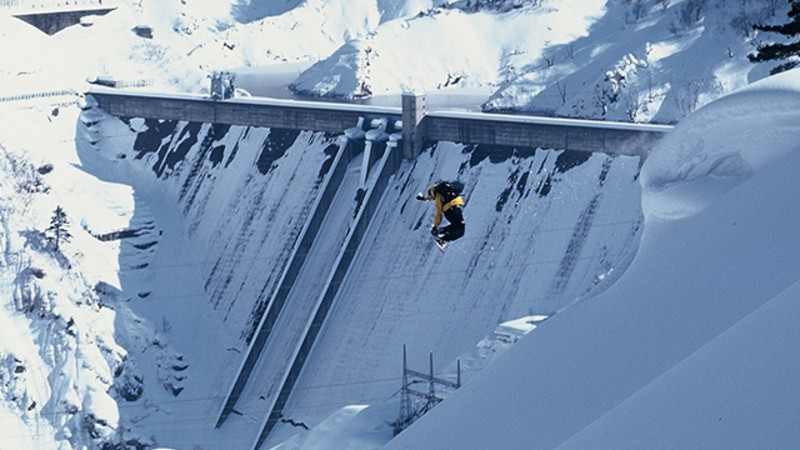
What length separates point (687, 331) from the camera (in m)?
6.41

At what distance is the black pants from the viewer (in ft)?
56.5

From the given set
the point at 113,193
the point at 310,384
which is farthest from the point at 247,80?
the point at 310,384

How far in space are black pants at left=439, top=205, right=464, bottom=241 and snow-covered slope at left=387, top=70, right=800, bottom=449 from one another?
945cm

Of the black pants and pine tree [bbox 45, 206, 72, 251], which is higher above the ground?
the black pants

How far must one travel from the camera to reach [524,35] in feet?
247

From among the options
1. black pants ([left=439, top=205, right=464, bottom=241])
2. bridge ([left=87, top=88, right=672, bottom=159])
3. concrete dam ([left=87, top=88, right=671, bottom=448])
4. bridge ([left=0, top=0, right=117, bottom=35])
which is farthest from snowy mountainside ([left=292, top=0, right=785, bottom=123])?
black pants ([left=439, top=205, right=464, bottom=241])

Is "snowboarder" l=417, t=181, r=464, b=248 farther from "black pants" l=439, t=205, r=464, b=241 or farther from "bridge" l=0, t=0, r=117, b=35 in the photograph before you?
"bridge" l=0, t=0, r=117, b=35

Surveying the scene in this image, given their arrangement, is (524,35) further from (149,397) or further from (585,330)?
(585,330)

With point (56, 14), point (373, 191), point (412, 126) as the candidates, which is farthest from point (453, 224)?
point (56, 14)

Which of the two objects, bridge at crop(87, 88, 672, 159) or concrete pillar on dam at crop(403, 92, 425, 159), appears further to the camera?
concrete pillar on dam at crop(403, 92, 425, 159)

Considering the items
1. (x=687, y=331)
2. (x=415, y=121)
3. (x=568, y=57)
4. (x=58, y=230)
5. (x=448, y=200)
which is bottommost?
(x=568, y=57)

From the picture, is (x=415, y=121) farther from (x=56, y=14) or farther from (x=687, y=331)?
(x=687, y=331)

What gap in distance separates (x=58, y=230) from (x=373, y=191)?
11.5 m

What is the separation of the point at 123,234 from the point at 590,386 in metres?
46.9
